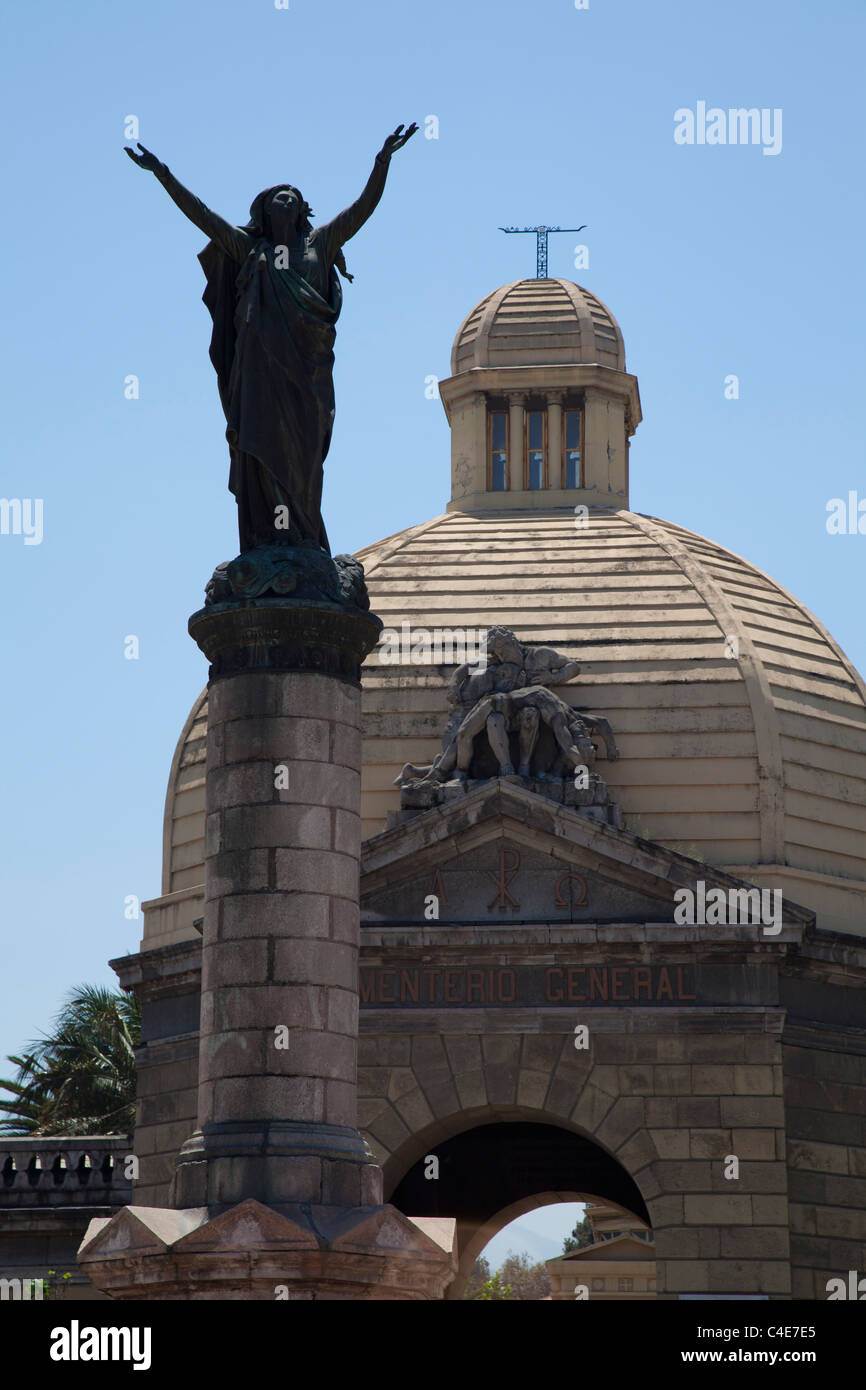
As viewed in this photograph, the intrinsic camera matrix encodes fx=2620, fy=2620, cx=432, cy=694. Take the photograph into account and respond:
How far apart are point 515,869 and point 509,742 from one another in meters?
→ 2.07

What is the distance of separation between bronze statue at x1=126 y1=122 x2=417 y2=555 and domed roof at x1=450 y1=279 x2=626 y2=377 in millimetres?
22613

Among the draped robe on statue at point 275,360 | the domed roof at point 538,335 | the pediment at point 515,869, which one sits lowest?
the pediment at point 515,869

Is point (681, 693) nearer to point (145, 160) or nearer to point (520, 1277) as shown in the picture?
point (145, 160)

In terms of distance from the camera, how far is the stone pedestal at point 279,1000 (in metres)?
21.2

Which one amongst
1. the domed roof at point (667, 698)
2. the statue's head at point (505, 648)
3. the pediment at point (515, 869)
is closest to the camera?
the pediment at point (515, 869)

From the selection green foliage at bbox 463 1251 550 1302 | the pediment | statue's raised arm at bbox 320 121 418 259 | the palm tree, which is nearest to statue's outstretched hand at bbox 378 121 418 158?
statue's raised arm at bbox 320 121 418 259

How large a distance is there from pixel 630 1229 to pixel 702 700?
23.7 meters

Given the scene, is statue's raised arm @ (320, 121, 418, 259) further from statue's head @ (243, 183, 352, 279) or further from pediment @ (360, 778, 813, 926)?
pediment @ (360, 778, 813, 926)

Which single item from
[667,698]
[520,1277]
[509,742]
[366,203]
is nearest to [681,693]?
[667,698]

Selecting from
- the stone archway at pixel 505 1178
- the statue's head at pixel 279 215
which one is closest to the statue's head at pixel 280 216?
the statue's head at pixel 279 215

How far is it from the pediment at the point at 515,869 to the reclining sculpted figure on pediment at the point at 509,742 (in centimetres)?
71

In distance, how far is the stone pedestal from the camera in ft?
69.6

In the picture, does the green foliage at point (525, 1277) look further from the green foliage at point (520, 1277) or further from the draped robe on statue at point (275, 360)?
the draped robe on statue at point (275, 360)
